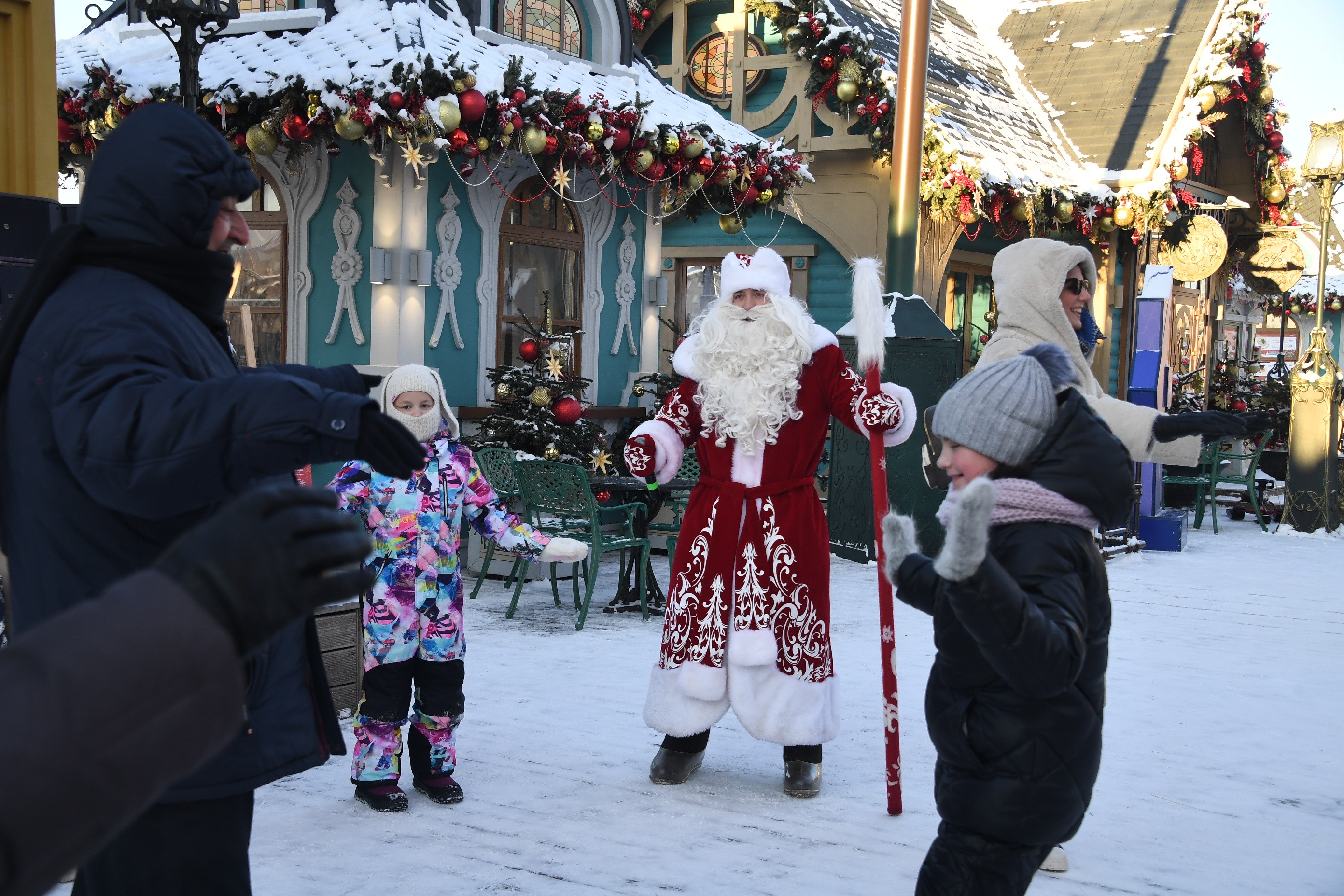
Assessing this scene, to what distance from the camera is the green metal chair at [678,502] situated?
7.52m

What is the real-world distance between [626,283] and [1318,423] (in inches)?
287

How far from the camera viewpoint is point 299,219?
8.17 m

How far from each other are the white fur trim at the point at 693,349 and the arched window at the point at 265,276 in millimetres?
4681

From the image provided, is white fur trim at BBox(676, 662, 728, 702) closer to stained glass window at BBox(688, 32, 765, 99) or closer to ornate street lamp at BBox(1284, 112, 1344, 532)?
stained glass window at BBox(688, 32, 765, 99)

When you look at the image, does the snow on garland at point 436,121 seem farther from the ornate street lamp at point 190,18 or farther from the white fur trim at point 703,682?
the white fur trim at point 703,682

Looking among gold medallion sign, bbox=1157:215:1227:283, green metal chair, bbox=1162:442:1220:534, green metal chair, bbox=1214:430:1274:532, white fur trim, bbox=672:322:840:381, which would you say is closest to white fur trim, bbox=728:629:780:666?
white fur trim, bbox=672:322:840:381

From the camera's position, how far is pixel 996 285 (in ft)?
12.7

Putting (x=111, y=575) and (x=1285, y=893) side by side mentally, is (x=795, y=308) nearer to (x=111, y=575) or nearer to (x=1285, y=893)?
(x=1285, y=893)

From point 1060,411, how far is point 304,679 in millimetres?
1511

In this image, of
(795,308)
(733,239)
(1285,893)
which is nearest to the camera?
(1285,893)

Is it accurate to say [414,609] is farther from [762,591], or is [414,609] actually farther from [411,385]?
[762,591]

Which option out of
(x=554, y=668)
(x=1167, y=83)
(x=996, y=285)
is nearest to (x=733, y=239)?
(x=1167, y=83)

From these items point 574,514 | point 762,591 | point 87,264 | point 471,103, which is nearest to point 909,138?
point 471,103

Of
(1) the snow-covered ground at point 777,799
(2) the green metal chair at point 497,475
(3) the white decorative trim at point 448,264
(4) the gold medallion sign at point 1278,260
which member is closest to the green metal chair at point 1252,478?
(4) the gold medallion sign at point 1278,260
